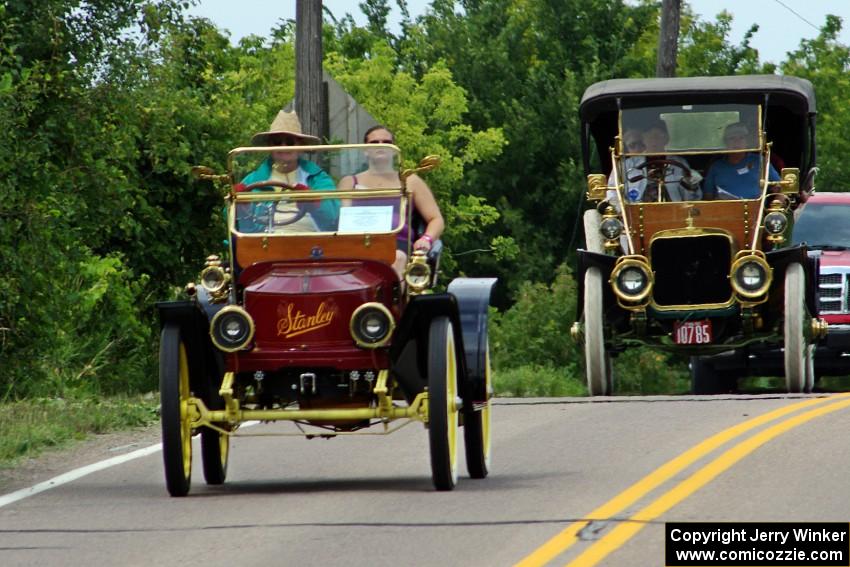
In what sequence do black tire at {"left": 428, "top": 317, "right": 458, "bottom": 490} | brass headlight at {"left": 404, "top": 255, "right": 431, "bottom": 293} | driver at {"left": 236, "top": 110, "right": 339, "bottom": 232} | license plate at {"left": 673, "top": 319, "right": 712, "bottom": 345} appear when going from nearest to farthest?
1. black tire at {"left": 428, "top": 317, "right": 458, "bottom": 490}
2. brass headlight at {"left": 404, "top": 255, "right": 431, "bottom": 293}
3. driver at {"left": 236, "top": 110, "right": 339, "bottom": 232}
4. license plate at {"left": 673, "top": 319, "right": 712, "bottom": 345}

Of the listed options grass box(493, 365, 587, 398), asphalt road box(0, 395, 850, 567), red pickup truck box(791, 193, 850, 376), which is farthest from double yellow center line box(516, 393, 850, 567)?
grass box(493, 365, 587, 398)

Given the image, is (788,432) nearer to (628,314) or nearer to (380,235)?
(380,235)

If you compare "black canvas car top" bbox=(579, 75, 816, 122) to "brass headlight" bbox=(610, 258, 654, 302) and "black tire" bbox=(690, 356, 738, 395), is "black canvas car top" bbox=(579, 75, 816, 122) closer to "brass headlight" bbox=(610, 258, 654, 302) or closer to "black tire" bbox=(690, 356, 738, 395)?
"brass headlight" bbox=(610, 258, 654, 302)

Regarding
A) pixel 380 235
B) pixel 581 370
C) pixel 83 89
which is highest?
pixel 83 89

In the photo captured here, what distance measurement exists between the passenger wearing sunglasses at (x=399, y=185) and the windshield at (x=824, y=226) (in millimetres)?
10674

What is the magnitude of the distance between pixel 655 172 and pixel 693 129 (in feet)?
1.73

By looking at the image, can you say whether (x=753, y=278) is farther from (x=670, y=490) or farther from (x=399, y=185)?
(x=670, y=490)

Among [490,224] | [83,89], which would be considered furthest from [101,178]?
[490,224]

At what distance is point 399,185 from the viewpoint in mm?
11250

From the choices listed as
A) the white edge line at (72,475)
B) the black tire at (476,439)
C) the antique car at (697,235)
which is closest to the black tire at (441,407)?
the black tire at (476,439)

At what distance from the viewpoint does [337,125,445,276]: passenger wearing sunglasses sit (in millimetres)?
11109

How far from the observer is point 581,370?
3728 centimetres

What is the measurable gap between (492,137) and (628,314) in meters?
36.7

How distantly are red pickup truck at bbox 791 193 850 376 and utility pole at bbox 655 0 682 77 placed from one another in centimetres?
741
